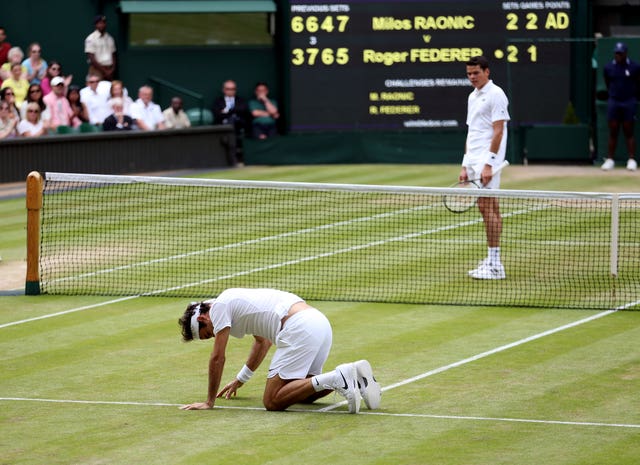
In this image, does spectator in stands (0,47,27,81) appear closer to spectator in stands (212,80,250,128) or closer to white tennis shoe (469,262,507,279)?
spectator in stands (212,80,250,128)

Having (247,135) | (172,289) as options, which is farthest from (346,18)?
(172,289)

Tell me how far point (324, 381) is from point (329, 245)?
796cm

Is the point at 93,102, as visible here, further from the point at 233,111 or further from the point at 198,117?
the point at 233,111

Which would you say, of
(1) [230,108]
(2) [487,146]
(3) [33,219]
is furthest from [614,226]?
(1) [230,108]

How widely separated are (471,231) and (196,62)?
11.4 m

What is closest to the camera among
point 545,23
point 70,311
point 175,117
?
point 70,311

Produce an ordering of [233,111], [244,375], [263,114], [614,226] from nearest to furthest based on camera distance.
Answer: [244,375]
[614,226]
[233,111]
[263,114]

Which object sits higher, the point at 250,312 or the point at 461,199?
the point at 461,199

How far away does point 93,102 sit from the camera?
25766 millimetres

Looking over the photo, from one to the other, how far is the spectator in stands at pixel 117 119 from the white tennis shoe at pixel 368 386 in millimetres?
16161

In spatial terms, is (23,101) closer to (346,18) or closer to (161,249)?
(346,18)

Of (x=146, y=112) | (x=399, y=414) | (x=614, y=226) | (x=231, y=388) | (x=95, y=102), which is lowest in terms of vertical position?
(x=399, y=414)

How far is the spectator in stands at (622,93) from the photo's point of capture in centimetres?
2528

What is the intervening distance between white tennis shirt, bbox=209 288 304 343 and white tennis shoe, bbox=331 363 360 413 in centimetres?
59
